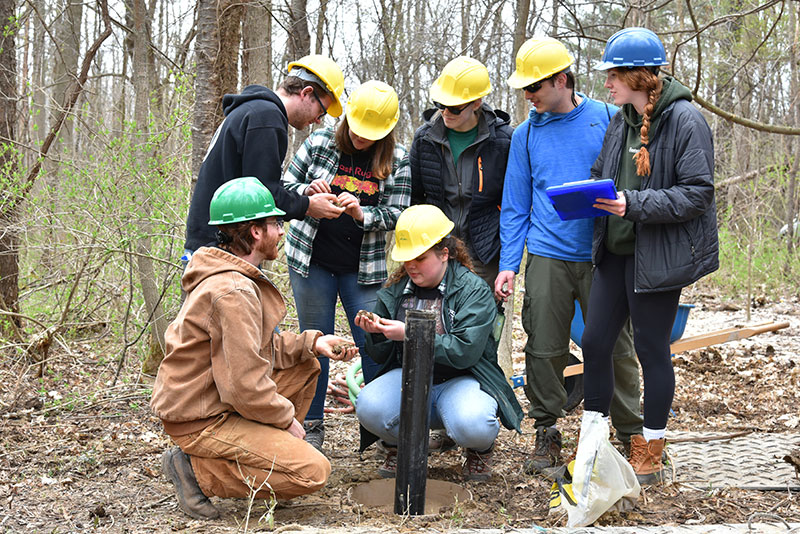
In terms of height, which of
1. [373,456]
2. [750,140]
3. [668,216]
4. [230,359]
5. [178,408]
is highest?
[750,140]

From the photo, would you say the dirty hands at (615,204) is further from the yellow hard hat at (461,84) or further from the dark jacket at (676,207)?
the yellow hard hat at (461,84)

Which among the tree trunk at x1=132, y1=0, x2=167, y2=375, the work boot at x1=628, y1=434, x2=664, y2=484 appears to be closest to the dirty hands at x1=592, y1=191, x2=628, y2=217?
the work boot at x1=628, y1=434, x2=664, y2=484

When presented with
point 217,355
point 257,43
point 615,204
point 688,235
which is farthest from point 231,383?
point 257,43

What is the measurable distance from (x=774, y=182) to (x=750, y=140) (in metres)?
0.84

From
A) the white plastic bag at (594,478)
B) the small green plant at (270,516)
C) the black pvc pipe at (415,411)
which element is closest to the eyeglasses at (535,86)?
the black pvc pipe at (415,411)

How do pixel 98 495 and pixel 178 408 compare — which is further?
pixel 98 495

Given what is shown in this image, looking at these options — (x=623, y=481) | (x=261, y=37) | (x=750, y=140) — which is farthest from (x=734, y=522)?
(x=750, y=140)

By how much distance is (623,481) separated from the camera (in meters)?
3.01

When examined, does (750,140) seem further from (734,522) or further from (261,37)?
(734,522)

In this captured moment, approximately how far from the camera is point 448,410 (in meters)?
3.61

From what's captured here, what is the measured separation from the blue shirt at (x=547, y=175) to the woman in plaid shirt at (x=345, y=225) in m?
0.61

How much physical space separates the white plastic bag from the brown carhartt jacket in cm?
122

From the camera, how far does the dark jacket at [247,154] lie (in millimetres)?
3475

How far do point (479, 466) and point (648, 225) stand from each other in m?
1.46
